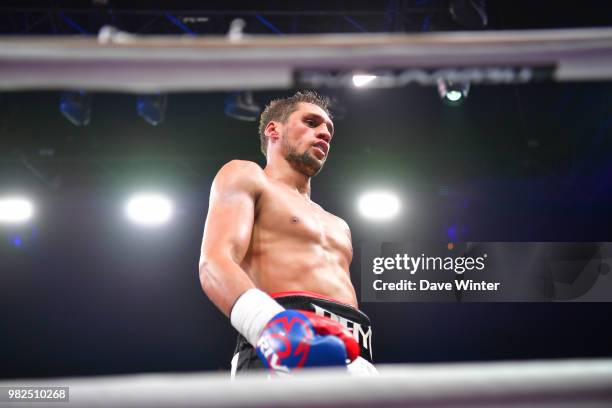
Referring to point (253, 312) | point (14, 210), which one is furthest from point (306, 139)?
point (14, 210)

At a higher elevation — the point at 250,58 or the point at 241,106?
the point at 241,106

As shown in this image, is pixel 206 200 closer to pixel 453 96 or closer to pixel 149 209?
pixel 149 209

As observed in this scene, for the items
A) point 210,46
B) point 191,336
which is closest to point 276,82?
point 210,46

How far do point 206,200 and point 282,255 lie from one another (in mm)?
3783

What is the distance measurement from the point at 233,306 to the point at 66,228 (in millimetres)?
4557

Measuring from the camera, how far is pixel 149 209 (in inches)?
202

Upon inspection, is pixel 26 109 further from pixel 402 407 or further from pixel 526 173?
pixel 402 407

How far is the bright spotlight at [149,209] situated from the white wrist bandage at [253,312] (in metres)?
3.99

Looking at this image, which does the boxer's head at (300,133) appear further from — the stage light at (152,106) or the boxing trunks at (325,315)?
the stage light at (152,106)

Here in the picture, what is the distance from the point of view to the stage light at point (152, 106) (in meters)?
3.88

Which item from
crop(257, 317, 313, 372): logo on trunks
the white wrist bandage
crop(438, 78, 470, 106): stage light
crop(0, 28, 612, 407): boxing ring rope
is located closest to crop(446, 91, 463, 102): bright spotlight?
crop(438, 78, 470, 106): stage light

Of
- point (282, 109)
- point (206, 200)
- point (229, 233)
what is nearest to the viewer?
point (229, 233)

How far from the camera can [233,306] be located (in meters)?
1.24

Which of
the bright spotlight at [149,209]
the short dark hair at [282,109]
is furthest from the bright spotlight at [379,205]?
the short dark hair at [282,109]
